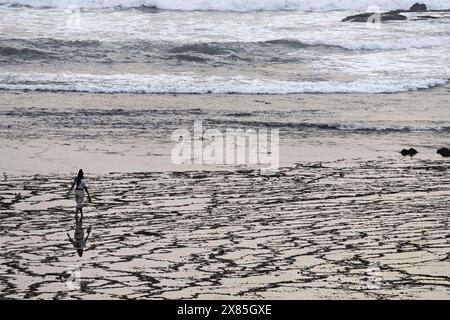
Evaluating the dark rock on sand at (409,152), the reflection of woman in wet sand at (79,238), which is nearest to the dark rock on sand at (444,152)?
the dark rock on sand at (409,152)

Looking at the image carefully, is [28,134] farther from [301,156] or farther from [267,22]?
[267,22]

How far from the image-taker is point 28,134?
67.4ft

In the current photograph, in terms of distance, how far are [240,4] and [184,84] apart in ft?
83.8

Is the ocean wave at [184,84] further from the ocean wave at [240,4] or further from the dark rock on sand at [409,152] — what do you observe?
the ocean wave at [240,4]

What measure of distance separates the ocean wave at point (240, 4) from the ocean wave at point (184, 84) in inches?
828

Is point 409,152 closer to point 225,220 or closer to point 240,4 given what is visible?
point 225,220

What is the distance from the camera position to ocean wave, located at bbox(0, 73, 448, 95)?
27.8 m

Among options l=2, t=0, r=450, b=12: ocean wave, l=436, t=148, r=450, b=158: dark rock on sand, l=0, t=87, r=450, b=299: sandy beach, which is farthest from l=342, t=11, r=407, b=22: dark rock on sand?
l=436, t=148, r=450, b=158: dark rock on sand

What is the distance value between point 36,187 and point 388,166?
6.82m

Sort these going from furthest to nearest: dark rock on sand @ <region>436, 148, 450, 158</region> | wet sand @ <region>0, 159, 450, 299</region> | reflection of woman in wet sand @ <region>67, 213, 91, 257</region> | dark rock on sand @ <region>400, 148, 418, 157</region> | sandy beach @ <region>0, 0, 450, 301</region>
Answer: dark rock on sand @ <region>436, 148, 450, 158</region> < dark rock on sand @ <region>400, 148, 418, 157</region> < reflection of woman in wet sand @ <region>67, 213, 91, 257</region> < sandy beach @ <region>0, 0, 450, 301</region> < wet sand @ <region>0, 159, 450, 299</region>

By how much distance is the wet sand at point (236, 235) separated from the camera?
11.7 meters

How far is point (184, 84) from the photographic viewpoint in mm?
29141

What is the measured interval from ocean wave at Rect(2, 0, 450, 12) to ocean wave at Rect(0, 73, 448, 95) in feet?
69.0

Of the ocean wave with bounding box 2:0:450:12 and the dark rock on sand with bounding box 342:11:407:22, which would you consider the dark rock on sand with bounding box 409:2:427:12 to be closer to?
the ocean wave with bounding box 2:0:450:12
